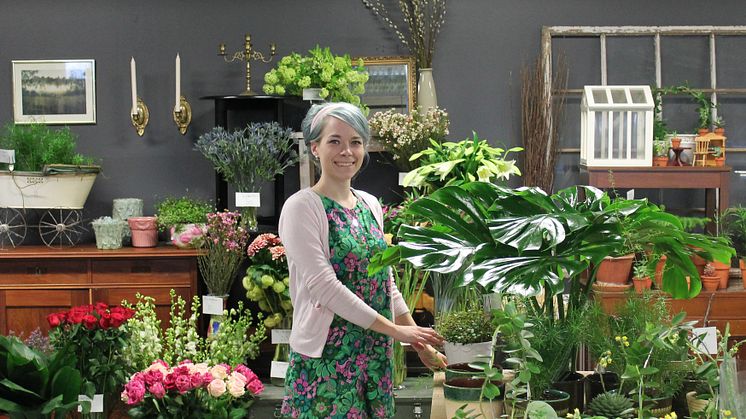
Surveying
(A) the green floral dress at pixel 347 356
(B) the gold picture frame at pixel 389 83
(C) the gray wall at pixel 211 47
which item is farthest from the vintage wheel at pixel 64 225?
(A) the green floral dress at pixel 347 356

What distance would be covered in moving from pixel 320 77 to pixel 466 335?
251 centimetres

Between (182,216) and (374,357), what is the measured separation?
8.10 feet

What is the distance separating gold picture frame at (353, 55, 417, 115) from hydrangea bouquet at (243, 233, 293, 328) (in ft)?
3.72

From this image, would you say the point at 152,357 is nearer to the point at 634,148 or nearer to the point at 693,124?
the point at 634,148

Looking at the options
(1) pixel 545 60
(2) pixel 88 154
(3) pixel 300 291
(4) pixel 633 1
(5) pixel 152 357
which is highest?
(4) pixel 633 1

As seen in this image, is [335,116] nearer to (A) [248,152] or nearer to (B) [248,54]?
(A) [248,152]

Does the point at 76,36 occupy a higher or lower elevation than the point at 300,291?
higher

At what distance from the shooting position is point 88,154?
5387mm

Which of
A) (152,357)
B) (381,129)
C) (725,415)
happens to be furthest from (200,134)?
(725,415)

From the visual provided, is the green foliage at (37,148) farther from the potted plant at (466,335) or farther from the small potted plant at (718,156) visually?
the small potted plant at (718,156)

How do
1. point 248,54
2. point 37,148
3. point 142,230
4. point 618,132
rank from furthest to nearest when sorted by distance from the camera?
point 248,54 < point 142,230 < point 37,148 < point 618,132

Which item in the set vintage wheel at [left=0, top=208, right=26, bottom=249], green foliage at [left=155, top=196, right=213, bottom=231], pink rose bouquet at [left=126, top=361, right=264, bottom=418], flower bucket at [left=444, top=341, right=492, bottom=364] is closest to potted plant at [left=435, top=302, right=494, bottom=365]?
flower bucket at [left=444, top=341, right=492, bottom=364]

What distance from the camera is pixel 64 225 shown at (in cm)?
511

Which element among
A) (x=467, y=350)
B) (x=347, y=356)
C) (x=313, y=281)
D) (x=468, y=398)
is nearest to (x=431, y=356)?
(x=467, y=350)
